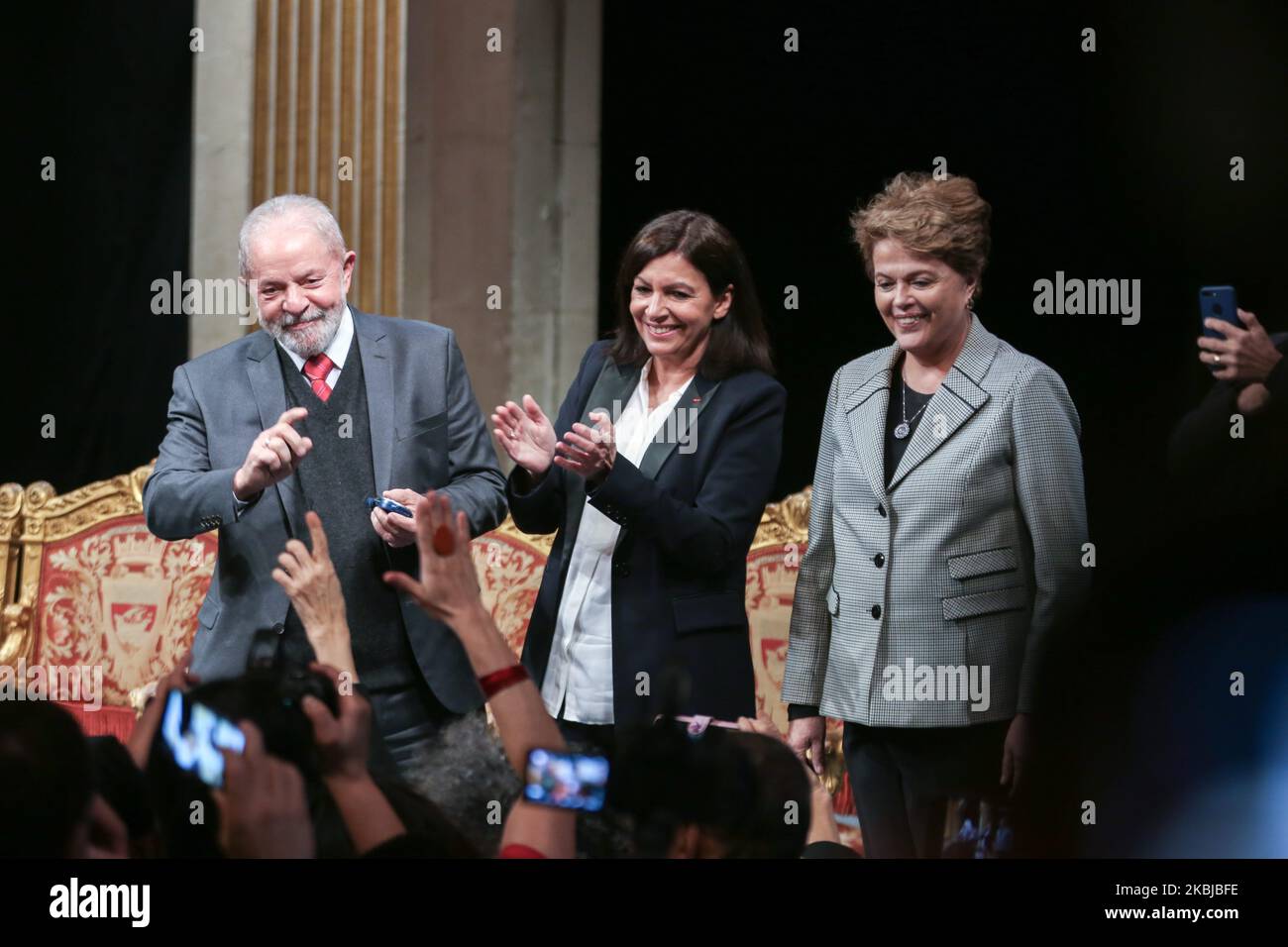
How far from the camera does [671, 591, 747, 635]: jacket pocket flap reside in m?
4.19

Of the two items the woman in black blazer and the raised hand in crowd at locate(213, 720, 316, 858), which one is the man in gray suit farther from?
the raised hand in crowd at locate(213, 720, 316, 858)

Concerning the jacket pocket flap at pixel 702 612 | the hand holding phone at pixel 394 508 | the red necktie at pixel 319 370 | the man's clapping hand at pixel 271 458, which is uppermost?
the red necktie at pixel 319 370

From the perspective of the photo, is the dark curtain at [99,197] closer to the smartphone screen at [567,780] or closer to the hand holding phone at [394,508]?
the hand holding phone at [394,508]

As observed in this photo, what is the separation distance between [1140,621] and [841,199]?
1.30 meters

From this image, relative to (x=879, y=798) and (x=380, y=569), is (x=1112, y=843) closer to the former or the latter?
(x=879, y=798)

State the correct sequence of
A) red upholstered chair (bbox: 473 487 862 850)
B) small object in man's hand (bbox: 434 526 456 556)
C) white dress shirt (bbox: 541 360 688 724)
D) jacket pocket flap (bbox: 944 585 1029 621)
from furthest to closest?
1. red upholstered chair (bbox: 473 487 862 850)
2. white dress shirt (bbox: 541 360 688 724)
3. jacket pocket flap (bbox: 944 585 1029 621)
4. small object in man's hand (bbox: 434 526 456 556)

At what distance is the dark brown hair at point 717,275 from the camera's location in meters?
4.27

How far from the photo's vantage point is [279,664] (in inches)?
170

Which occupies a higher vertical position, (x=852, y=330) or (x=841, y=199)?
(x=841, y=199)

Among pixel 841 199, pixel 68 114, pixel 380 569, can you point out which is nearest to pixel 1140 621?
pixel 841 199

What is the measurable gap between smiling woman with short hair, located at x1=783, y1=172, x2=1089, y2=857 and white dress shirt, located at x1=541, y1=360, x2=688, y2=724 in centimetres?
48

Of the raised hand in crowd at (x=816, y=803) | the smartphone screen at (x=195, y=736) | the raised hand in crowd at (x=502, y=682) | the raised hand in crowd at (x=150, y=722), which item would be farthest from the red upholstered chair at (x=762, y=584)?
the raised hand in crowd at (x=502, y=682)

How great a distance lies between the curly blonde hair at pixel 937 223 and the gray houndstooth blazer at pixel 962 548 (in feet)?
0.55

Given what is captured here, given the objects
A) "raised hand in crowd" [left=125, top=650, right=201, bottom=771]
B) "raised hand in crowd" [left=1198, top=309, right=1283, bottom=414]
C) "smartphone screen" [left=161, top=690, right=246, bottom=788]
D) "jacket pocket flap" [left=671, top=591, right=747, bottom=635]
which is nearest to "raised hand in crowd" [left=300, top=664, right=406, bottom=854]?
"raised hand in crowd" [left=125, top=650, right=201, bottom=771]
